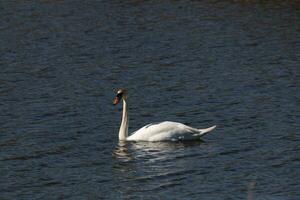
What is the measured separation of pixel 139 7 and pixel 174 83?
14.7 metres

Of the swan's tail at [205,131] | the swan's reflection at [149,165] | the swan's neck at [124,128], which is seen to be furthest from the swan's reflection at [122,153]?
the swan's tail at [205,131]

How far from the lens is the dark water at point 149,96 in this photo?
87.2ft

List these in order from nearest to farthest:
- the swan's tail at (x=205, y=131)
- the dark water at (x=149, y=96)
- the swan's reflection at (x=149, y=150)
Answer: the dark water at (x=149, y=96) → the swan's reflection at (x=149, y=150) → the swan's tail at (x=205, y=131)

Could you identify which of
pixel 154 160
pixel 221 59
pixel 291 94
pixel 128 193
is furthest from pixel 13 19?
pixel 128 193

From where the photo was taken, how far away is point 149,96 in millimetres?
36062

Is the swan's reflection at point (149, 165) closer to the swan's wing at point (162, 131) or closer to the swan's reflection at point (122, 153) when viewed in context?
the swan's reflection at point (122, 153)

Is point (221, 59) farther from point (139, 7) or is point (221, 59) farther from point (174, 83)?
point (139, 7)

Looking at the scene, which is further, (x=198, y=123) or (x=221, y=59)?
(x=221, y=59)

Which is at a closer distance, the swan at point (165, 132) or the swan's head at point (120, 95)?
the swan at point (165, 132)

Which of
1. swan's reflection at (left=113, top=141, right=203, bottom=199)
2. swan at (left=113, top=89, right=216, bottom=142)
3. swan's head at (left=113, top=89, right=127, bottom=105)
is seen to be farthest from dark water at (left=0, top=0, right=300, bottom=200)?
swan's head at (left=113, top=89, right=127, bottom=105)

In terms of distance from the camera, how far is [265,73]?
3891 centimetres

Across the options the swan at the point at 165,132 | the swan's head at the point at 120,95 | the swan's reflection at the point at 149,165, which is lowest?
the swan's reflection at the point at 149,165

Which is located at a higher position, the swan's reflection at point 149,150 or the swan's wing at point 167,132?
the swan's wing at point 167,132

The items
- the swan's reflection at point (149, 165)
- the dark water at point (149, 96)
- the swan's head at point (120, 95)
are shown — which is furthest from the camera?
the swan's head at point (120, 95)
